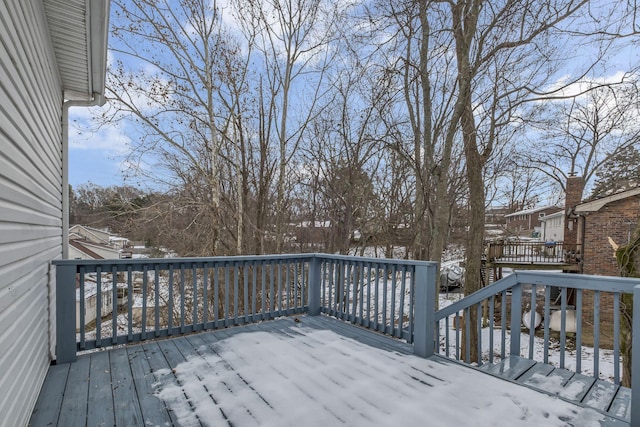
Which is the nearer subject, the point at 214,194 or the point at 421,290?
the point at 421,290

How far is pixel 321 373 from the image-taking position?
272 cm

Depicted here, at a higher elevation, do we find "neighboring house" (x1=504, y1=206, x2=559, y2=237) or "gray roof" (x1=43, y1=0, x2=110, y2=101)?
"gray roof" (x1=43, y1=0, x2=110, y2=101)

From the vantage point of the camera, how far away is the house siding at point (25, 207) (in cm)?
154

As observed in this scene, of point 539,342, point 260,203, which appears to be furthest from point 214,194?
point 539,342

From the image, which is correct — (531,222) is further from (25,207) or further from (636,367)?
(25,207)

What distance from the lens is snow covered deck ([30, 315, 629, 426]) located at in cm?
208

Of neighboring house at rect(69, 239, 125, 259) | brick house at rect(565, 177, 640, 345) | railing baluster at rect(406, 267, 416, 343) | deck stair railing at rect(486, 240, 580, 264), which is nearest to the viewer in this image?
railing baluster at rect(406, 267, 416, 343)

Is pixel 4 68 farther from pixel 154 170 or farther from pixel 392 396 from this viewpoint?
pixel 154 170

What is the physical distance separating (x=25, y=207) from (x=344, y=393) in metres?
2.41

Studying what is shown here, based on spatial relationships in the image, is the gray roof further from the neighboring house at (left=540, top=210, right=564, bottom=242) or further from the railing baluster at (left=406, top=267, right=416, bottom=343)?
the neighboring house at (left=540, top=210, right=564, bottom=242)

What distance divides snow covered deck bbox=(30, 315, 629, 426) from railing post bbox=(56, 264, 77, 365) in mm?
106

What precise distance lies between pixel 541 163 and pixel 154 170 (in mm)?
19433

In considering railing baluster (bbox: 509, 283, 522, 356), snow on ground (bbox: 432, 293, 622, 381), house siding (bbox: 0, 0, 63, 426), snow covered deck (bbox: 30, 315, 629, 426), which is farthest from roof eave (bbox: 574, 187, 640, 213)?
house siding (bbox: 0, 0, 63, 426)

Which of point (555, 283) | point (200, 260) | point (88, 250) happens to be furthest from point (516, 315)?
point (88, 250)
